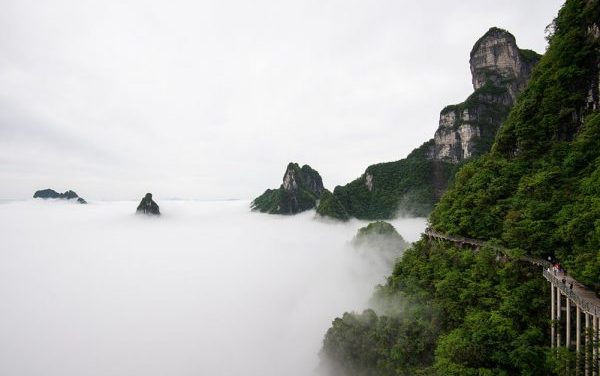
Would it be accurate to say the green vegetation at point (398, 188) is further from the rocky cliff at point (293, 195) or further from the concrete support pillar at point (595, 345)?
the concrete support pillar at point (595, 345)

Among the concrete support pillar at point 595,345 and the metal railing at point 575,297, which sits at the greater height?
the metal railing at point 575,297

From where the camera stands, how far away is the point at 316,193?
18912cm

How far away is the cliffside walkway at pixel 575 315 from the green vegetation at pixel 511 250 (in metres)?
0.70

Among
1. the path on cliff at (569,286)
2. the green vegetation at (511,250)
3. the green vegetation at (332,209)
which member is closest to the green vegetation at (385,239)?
the green vegetation at (511,250)

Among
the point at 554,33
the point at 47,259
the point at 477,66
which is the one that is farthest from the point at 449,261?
the point at 47,259

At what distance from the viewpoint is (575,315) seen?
1702cm

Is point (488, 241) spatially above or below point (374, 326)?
above

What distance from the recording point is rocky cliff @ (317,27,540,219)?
329 feet

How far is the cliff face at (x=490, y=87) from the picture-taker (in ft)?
326

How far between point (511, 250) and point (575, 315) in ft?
18.2

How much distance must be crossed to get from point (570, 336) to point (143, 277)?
176923mm

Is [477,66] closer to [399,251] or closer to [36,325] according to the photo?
[399,251]

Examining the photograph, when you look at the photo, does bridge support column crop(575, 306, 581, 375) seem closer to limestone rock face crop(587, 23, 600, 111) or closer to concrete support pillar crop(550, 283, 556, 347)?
concrete support pillar crop(550, 283, 556, 347)

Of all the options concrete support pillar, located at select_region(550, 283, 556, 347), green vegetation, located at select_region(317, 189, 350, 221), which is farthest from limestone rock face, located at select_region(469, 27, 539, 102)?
concrete support pillar, located at select_region(550, 283, 556, 347)
